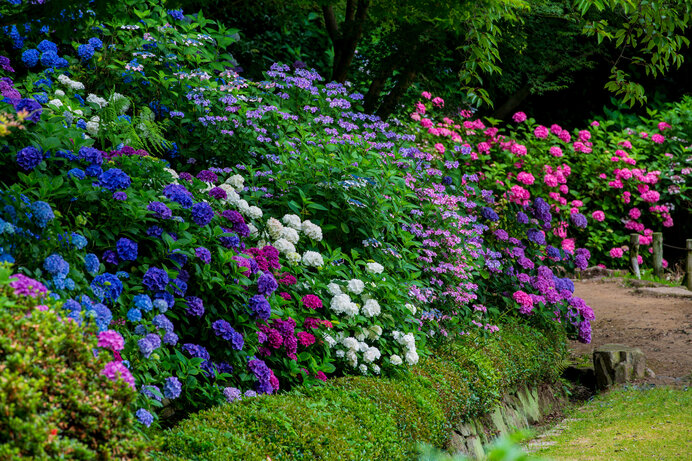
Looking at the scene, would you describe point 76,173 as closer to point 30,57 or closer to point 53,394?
point 53,394

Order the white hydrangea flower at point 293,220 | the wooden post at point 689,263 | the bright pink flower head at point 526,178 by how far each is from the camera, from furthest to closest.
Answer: the wooden post at point 689,263 → the bright pink flower head at point 526,178 → the white hydrangea flower at point 293,220

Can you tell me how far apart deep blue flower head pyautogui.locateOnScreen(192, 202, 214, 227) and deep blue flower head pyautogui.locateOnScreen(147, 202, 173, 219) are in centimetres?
22

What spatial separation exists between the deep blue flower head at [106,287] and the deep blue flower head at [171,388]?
1.55ft

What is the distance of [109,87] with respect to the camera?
18.7ft

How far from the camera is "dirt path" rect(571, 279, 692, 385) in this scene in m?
7.18

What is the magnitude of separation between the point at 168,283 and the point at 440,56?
5859mm

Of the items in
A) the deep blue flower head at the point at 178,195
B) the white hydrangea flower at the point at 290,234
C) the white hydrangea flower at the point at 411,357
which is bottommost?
the white hydrangea flower at the point at 411,357

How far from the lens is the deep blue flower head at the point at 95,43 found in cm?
575

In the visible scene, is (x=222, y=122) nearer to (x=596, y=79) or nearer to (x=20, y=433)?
(x=20, y=433)

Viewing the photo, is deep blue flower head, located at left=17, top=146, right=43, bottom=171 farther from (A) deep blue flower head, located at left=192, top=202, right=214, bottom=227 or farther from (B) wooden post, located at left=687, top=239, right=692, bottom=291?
(B) wooden post, located at left=687, top=239, right=692, bottom=291

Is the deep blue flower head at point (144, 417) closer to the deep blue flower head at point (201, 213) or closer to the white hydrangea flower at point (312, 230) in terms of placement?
the deep blue flower head at point (201, 213)

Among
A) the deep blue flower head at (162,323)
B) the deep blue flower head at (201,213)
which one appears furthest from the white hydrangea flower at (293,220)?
the deep blue flower head at (162,323)

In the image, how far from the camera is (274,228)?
4.51 m

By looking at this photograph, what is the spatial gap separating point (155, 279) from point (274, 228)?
123 centimetres
